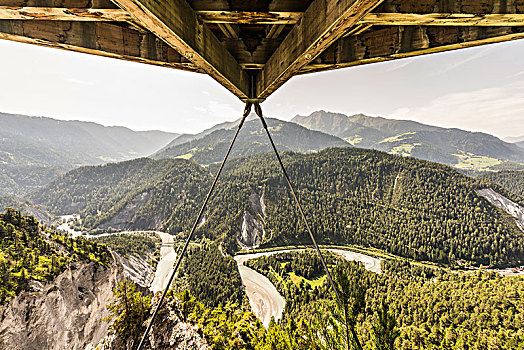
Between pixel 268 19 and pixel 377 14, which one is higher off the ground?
pixel 268 19

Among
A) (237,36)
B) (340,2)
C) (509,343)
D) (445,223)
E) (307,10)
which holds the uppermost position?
(237,36)

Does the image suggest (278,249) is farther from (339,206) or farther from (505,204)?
(505,204)

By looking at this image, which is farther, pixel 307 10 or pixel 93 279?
pixel 93 279

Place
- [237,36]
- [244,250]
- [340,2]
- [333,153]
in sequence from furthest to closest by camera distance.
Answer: [333,153] → [244,250] → [237,36] → [340,2]

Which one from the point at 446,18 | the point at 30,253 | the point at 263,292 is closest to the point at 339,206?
the point at 263,292

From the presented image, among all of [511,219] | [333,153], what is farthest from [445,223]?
[333,153]

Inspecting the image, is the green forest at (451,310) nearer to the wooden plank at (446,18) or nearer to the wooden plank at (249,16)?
the wooden plank at (446,18)

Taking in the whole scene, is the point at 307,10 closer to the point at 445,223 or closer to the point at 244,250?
the point at 244,250
